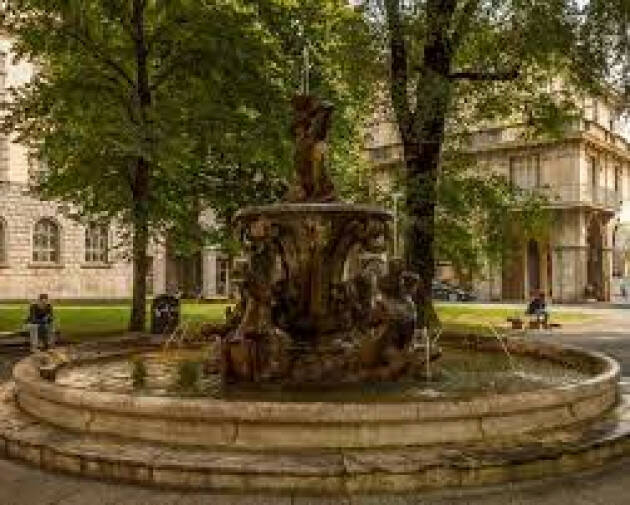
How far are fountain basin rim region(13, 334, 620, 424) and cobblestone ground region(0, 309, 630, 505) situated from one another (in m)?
0.84

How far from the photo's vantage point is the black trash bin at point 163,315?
20.4m

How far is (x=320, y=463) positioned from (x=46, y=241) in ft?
136

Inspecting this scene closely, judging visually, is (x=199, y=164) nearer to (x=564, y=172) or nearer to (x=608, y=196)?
(x=564, y=172)

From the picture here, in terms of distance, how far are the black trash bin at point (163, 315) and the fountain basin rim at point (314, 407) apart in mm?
11899

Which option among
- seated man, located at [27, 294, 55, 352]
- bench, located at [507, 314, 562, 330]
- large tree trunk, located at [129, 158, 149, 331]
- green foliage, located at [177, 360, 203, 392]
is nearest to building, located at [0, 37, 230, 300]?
bench, located at [507, 314, 562, 330]

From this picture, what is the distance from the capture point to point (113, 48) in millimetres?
22141

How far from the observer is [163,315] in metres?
20.5

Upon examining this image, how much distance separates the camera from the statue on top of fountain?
35.8 feet

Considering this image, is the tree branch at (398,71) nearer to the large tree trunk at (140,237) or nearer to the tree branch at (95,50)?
the large tree trunk at (140,237)

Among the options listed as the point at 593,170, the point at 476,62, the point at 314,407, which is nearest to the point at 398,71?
the point at 476,62

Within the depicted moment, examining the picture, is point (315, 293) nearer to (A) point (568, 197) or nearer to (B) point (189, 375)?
(B) point (189, 375)

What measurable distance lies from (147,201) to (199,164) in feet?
8.14

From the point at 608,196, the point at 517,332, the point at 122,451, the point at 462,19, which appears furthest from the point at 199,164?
the point at 608,196

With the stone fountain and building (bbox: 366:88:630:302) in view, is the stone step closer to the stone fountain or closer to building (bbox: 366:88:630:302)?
the stone fountain
